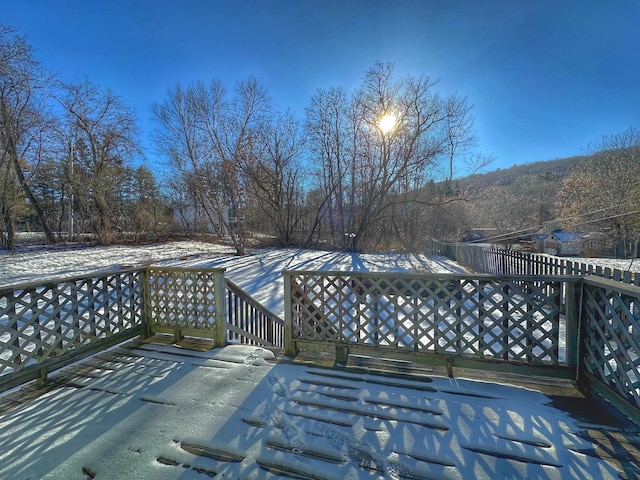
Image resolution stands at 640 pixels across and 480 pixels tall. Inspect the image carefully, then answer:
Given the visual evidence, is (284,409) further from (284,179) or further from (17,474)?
(284,179)

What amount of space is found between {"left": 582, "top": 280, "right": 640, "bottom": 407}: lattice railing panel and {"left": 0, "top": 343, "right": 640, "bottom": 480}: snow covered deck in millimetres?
277

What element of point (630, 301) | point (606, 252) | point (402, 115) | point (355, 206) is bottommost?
point (606, 252)

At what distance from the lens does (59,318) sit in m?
2.63

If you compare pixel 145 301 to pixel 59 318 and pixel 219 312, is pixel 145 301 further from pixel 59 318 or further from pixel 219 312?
pixel 219 312

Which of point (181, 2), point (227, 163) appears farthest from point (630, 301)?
point (227, 163)

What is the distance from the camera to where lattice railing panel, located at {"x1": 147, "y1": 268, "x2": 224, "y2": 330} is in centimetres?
329

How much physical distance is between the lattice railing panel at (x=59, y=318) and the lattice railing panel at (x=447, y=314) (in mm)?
2079

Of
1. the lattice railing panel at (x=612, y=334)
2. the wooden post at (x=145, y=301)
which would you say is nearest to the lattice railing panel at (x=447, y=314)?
the lattice railing panel at (x=612, y=334)

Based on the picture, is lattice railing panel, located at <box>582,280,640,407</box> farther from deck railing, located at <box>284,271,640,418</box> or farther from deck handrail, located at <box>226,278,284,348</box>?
deck handrail, located at <box>226,278,284,348</box>

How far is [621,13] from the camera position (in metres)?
5.30

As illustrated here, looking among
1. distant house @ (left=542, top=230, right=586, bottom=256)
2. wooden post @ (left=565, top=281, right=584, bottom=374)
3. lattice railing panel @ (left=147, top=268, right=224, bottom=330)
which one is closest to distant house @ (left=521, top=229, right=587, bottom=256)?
distant house @ (left=542, top=230, right=586, bottom=256)

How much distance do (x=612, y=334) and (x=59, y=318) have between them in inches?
187

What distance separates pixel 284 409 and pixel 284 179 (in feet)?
60.7

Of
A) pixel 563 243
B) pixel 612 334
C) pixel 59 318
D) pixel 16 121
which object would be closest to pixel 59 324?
pixel 59 318
